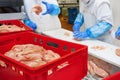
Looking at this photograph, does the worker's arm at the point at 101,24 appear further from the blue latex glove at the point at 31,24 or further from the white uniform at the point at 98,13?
the blue latex glove at the point at 31,24

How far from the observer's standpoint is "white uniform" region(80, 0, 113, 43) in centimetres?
174

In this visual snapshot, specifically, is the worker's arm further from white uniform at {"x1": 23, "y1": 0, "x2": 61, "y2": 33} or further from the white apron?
white uniform at {"x1": 23, "y1": 0, "x2": 61, "y2": 33}

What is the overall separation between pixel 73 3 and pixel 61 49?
13.9 feet

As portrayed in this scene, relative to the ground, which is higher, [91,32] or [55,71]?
[55,71]

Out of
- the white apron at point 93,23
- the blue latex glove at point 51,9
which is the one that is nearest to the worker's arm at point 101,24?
the white apron at point 93,23

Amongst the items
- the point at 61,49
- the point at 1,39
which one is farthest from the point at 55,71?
the point at 1,39

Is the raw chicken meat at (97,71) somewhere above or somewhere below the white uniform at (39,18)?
below

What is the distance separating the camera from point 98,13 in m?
1.78

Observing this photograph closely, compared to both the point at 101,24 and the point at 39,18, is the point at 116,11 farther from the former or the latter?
the point at 39,18

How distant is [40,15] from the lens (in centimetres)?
193

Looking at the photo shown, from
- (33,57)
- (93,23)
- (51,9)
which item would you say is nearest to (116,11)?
(93,23)

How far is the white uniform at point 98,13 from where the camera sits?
1741 millimetres

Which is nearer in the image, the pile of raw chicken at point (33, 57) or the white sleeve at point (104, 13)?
the pile of raw chicken at point (33, 57)

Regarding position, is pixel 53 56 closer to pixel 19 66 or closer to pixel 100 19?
pixel 19 66
